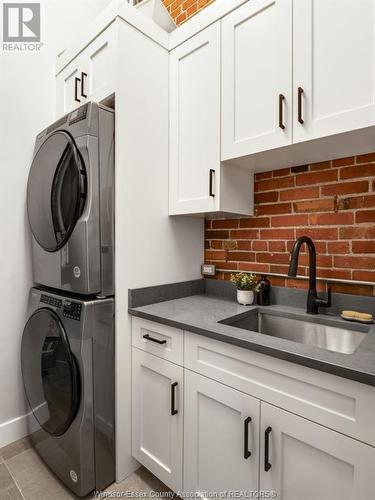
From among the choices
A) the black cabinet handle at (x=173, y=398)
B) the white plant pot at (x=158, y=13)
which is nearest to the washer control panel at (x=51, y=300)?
the black cabinet handle at (x=173, y=398)

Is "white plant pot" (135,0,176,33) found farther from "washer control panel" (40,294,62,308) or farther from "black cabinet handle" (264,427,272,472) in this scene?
"black cabinet handle" (264,427,272,472)

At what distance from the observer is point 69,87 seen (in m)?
1.89

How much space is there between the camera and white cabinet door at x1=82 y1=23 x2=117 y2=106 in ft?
4.97

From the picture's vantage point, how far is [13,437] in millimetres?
1878

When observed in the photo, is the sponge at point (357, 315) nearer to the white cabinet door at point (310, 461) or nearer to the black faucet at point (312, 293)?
the black faucet at point (312, 293)

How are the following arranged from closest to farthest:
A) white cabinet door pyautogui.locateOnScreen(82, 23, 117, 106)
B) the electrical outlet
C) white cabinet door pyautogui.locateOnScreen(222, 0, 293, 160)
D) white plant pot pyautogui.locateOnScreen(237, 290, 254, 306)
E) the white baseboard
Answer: white cabinet door pyautogui.locateOnScreen(222, 0, 293, 160), white cabinet door pyautogui.locateOnScreen(82, 23, 117, 106), white plant pot pyautogui.locateOnScreen(237, 290, 254, 306), the white baseboard, the electrical outlet

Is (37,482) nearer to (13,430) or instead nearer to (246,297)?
(13,430)

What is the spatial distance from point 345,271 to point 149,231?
41.0 inches

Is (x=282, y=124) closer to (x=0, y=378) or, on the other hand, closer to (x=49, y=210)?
(x=49, y=210)

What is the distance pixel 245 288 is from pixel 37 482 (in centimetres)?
151

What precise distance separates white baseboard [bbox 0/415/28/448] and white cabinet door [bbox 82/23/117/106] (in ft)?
6.67

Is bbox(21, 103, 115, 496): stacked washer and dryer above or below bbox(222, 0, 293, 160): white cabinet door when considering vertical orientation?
below

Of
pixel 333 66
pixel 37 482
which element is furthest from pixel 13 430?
pixel 333 66

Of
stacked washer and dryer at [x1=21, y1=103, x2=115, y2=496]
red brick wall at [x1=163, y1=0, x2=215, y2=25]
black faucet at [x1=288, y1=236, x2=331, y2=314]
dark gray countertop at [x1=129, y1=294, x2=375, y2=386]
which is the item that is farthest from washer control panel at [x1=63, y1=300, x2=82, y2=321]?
red brick wall at [x1=163, y1=0, x2=215, y2=25]
